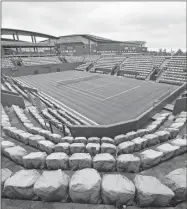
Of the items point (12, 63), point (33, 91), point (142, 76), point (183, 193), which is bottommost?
point (183, 193)

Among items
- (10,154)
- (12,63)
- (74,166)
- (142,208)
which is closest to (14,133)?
(10,154)

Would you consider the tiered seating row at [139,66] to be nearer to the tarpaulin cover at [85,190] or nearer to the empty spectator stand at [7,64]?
the empty spectator stand at [7,64]

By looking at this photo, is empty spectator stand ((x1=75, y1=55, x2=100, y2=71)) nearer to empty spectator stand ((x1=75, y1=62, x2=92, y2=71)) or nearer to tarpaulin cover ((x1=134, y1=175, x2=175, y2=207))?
empty spectator stand ((x1=75, y1=62, x2=92, y2=71))

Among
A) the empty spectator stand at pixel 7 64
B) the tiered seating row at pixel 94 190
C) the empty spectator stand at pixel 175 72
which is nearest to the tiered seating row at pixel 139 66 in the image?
the empty spectator stand at pixel 175 72

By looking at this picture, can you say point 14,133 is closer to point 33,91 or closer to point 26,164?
point 26,164

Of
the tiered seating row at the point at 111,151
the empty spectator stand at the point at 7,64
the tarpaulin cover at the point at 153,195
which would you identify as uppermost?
the empty spectator stand at the point at 7,64

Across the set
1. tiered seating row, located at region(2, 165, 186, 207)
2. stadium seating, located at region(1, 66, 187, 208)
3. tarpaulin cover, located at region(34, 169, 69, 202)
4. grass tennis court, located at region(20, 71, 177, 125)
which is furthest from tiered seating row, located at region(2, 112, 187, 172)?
grass tennis court, located at region(20, 71, 177, 125)

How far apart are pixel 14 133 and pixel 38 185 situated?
365 cm

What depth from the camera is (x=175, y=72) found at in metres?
30.5

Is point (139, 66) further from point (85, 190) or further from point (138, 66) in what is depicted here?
point (85, 190)

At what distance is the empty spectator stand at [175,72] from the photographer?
27.6 meters

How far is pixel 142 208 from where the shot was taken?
3.00 metres

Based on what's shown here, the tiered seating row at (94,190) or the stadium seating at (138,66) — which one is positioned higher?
the stadium seating at (138,66)

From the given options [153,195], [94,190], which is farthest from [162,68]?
[94,190]
